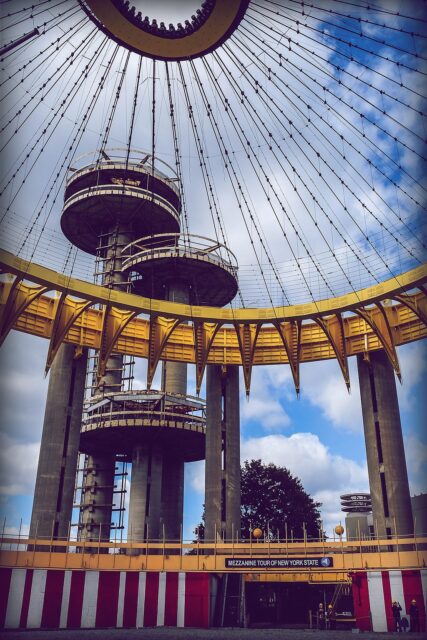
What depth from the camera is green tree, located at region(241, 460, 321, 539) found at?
82.0 m

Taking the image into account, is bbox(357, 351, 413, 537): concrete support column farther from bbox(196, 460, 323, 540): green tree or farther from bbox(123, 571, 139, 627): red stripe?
bbox(196, 460, 323, 540): green tree

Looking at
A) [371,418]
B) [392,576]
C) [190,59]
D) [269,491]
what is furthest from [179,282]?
[190,59]

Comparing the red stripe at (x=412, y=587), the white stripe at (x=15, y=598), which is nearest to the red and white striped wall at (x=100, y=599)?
the white stripe at (x=15, y=598)

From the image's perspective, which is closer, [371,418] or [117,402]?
[371,418]

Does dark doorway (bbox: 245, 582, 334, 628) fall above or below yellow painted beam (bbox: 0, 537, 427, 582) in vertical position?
below

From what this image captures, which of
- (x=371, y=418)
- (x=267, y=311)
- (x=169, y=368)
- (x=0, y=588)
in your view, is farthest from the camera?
(x=169, y=368)

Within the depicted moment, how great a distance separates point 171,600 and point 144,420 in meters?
24.4

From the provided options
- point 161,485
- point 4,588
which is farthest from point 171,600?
point 161,485

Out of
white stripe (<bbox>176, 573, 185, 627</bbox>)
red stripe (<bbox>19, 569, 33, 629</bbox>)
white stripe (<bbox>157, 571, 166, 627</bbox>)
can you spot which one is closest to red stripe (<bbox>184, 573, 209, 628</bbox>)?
white stripe (<bbox>176, 573, 185, 627</bbox>)

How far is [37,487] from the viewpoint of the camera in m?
49.4

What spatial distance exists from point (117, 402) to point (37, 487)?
853 inches

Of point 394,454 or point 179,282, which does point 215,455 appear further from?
point 179,282

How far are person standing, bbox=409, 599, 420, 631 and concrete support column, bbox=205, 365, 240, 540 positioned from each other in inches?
682

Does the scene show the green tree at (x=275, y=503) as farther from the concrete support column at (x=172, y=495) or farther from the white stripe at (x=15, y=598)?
the white stripe at (x=15, y=598)
